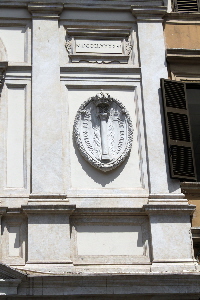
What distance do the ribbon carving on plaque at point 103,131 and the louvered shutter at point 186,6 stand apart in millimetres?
2630

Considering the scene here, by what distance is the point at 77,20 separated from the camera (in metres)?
13.6

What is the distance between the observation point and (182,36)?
1375 centimetres

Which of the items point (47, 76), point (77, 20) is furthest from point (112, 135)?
point (77, 20)

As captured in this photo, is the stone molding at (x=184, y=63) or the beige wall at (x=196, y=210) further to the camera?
the stone molding at (x=184, y=63)

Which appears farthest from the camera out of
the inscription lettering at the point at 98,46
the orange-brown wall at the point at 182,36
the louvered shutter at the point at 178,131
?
the orange-brown wall at the point at 182,36

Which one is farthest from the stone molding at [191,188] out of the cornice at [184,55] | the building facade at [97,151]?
the cornice at [184,55]

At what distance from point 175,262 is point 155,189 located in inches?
53.2

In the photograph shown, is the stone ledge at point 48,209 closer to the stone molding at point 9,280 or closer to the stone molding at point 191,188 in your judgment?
the stone molding at point 9,280

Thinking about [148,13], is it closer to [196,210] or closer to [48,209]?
[196,210]

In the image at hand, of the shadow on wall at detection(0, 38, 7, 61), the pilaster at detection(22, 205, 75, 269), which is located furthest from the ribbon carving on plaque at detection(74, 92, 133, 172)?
the shadow on wall at detection(0, 38, 7, 61)

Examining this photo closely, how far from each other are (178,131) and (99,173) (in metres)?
1.67

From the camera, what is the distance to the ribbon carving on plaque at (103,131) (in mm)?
12383

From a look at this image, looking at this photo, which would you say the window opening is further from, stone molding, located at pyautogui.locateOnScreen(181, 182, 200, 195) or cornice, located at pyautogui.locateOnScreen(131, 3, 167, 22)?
stone molding, located at pyautogui.locateOnScreen(181, 182, 200, 195)

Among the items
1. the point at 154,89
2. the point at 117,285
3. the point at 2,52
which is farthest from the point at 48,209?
the point at 2,52
